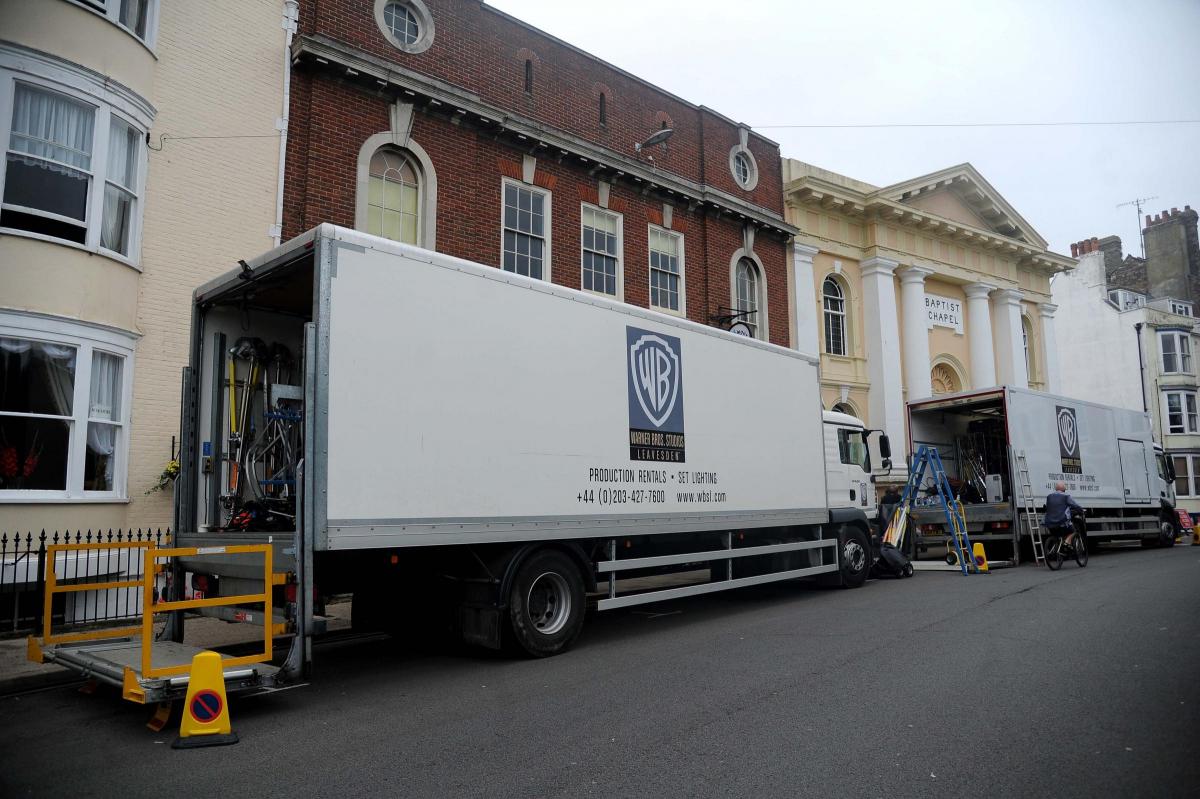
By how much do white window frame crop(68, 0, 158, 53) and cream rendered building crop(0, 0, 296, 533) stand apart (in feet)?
0.08

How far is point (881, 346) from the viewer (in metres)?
24.3

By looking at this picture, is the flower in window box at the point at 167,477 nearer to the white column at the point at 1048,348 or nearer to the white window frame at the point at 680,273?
the white window frame at the point at 680,273

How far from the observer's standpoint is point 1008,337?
94.7 feet

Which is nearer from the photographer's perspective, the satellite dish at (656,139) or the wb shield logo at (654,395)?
the wb shield logo at (654,395)

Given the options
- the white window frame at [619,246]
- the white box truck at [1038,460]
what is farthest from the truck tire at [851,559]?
the white window frame at [619,246]

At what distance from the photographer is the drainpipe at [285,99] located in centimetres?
1317

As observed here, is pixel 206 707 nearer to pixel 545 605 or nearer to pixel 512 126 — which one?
pixel 545 605

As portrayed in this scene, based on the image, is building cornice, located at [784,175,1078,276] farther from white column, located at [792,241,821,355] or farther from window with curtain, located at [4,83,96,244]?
window with curtain, located at [4,83,96,244]

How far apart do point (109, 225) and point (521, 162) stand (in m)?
7.78

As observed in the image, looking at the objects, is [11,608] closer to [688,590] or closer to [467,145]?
[688,590]

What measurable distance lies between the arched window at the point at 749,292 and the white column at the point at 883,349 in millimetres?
4840

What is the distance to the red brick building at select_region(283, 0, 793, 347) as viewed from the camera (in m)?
14.1

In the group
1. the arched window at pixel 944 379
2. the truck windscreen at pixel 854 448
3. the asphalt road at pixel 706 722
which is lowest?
the asphalt road at pixel 706 722

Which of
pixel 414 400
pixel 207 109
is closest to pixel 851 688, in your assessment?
pixel 414 400
